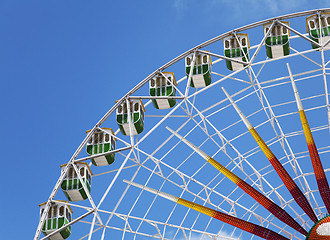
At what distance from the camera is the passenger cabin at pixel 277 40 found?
28.9 meters

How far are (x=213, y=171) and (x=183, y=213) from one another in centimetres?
391

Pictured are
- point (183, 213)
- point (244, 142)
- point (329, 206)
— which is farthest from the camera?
point (244, 142)

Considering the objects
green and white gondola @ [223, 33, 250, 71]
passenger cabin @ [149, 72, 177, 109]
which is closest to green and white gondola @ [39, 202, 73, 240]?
passenger cabin @ [149, 72, 177, 109]

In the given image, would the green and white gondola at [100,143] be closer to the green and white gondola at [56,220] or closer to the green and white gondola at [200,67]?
the green and white gondola at [56,220]

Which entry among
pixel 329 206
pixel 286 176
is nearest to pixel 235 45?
pixel 286 176

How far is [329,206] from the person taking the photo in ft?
92.2

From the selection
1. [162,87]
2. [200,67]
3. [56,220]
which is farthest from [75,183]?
[200,67]

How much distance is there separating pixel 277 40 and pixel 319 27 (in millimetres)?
2150

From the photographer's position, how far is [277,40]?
29.0m

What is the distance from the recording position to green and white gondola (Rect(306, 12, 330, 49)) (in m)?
28.5

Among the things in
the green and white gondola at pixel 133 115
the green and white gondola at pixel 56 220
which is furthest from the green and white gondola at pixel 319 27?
the green and white gondola at pixel 56 220

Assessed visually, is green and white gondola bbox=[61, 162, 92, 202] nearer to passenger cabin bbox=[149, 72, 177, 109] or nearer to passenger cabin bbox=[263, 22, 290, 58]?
passenger cabin bbox=[149, 72, 177, 109]

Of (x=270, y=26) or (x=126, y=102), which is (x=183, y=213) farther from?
(x=270, y=26)

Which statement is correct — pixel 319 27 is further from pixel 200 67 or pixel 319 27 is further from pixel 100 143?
pixel 100 143
